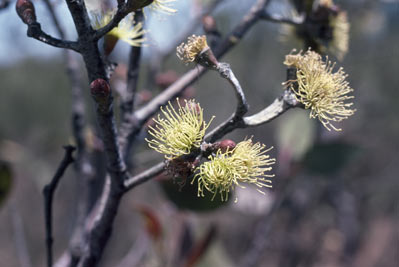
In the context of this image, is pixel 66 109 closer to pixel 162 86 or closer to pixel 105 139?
pixel 162 86

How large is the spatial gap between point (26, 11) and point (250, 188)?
8.31 feet

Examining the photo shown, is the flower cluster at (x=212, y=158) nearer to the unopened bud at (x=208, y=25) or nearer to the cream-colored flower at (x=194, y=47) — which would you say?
the cream-colored flower at (x=194, y=47)

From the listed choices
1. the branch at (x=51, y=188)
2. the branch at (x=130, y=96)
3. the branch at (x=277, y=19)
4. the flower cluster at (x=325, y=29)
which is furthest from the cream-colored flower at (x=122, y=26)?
the flower cluster at (x=325, y=29)

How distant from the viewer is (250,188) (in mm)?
3074

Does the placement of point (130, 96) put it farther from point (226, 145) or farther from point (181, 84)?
point (226, 145)

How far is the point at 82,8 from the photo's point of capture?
0.69 meters

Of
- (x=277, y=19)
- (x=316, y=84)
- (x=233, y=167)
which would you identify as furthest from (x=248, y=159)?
(x=277, y=19)

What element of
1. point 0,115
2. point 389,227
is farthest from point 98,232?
point 0,115

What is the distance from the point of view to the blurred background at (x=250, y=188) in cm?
169

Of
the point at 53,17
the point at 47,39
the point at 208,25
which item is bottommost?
the point at 208,25

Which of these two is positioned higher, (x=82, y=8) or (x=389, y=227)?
(x=82, y=8)

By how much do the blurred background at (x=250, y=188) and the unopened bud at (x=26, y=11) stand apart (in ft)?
0.92

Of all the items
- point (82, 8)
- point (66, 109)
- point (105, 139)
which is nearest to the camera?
point (82, 8)

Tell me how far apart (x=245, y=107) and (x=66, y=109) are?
8.92 m
